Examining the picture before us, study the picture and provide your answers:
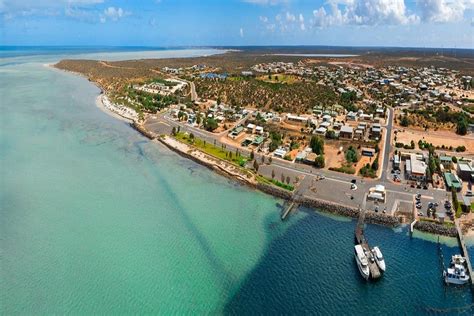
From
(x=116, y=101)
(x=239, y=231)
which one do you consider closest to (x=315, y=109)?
(x=239, y=231)

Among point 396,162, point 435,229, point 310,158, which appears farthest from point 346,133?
point 435,229

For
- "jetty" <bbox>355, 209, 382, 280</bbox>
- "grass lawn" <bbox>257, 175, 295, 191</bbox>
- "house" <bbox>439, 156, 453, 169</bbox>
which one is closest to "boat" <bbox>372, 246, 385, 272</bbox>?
"jetty" <bbox>355, 209, 382, 280</bbox>

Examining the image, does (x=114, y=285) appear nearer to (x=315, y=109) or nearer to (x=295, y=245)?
(x=295, y=245)

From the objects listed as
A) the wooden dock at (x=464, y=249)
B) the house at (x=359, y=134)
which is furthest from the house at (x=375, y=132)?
the wooden dock at (x=464, y=249)

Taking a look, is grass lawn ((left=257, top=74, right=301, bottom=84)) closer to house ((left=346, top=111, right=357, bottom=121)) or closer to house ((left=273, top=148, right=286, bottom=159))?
house ((left=346, top=111, right=357, bottom=121))

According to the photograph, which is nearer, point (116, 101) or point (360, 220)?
point (360, 220)
